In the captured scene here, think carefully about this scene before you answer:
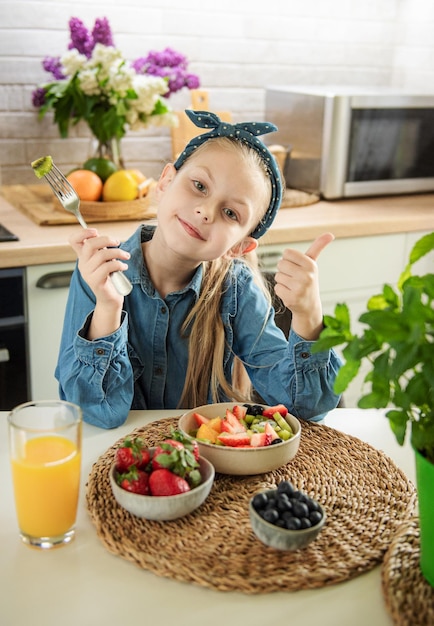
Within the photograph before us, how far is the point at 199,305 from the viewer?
4.96 feet

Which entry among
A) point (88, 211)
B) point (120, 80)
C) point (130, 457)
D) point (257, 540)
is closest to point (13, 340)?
point (88, 211)

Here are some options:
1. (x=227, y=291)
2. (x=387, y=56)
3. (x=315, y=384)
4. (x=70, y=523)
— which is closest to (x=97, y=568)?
(x=70, y=523)

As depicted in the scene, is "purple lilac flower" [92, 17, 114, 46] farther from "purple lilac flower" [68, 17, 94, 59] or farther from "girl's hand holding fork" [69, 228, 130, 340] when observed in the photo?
"girl's hand holding fork" [69, 228, 130, 340]

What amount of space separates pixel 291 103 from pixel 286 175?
26 centimetres

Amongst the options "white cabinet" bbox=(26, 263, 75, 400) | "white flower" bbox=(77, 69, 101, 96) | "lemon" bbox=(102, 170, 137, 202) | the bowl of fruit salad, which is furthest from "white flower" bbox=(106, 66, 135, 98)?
the bowl of fruit salad

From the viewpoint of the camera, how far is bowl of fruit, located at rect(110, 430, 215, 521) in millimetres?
919

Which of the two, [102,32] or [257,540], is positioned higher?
[102,32]

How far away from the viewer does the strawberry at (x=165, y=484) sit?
92 cm

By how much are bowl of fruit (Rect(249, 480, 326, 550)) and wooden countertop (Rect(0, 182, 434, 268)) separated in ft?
4.24

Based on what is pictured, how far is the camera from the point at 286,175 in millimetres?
2885

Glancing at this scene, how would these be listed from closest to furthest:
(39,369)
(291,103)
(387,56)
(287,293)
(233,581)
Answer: (233,581) → (287,293) → (39,369) → (291,103) → (387,56)

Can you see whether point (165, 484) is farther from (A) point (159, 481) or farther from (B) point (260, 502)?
(B) point (260, 502)

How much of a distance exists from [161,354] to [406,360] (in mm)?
858

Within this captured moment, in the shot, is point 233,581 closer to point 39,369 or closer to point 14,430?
point 14,430
